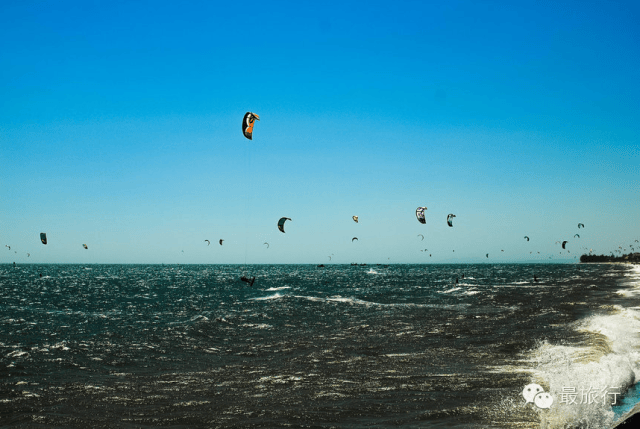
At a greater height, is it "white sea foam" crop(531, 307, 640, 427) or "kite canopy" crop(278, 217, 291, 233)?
"kite canopy" crop(278, 217, 291, 233)

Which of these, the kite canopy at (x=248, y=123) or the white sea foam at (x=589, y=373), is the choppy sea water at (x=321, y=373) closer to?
the white sea foam at (x=589, y=373)

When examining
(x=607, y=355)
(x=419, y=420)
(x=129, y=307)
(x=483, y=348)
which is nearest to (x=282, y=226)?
(x=129, y=307)

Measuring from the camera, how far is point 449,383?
9500mm

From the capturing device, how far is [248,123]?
17750 millimetres

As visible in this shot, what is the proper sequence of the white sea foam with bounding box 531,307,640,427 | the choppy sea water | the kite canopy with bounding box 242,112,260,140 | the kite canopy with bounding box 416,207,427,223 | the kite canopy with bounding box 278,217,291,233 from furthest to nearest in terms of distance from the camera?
the kite canopy with bounding box 416,207,427,223
the kite canopy with bounding box 278,217,291,233
the kite canopy with bounding box 242,112,260,140
the choppy sea water
the white sea foam with bounding box 531,307,640,427

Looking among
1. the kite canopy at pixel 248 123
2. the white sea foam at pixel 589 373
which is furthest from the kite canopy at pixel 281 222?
the white sea foam at pixel 589 373

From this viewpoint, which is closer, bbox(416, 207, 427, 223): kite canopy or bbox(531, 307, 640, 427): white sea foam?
bbox(531, 307, 640, 427): white sea foam

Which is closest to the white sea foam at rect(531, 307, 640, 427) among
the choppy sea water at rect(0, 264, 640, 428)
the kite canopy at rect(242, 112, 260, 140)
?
the choppy sea water at rect(0, 264, 640, 428)

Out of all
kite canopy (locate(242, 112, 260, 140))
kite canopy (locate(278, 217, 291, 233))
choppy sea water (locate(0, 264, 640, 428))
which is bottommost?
choppy sea water (locate(0, 264, 640, 428))

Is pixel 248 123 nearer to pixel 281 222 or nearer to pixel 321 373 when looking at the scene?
pixel 321 373

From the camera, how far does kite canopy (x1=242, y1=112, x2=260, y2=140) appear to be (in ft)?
57.5

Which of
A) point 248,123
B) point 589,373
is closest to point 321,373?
point 589,373

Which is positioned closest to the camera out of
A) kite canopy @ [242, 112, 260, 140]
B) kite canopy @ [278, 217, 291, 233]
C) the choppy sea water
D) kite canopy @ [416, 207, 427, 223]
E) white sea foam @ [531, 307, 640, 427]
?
white sea foam @ [531, 307, 640, 427]

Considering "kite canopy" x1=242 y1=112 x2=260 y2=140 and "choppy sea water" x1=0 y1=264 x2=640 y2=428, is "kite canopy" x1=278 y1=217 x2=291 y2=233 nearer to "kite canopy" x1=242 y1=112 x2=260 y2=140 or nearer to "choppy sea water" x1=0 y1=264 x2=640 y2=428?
"choppy sea water" x1=0 y1=264 x2=640 y2=428
